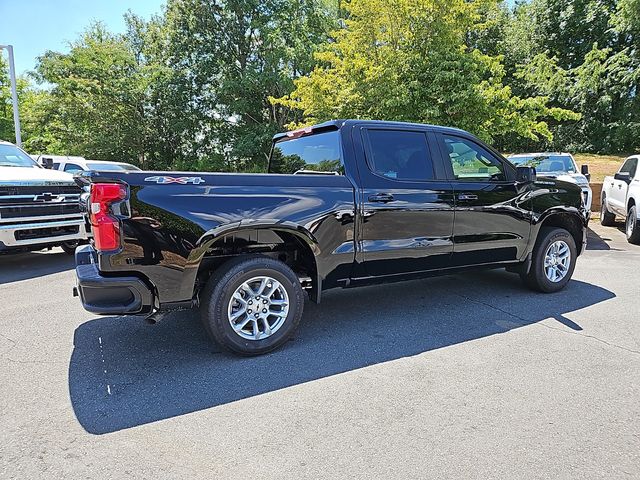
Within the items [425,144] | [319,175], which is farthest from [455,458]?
[425,144]

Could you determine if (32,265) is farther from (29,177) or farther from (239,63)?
(239,63)

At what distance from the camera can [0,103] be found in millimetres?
28469

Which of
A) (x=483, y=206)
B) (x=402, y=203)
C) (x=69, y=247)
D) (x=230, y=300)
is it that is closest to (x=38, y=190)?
(x=69, y=247)

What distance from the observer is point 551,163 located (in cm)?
1156

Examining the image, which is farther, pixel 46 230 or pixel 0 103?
pixel 0 103

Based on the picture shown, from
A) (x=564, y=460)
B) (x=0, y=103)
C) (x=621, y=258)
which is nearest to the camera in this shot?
(x=564, y=460)

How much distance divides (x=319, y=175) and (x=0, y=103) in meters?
33.0

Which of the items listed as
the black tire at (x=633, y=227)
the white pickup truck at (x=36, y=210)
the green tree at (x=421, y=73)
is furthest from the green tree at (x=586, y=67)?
the white pickup truck at (x=36, y=210)

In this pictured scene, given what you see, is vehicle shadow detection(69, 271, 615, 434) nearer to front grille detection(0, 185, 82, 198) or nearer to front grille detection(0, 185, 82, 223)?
front grille detection(0, 185, 82, 223)

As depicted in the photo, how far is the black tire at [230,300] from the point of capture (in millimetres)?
3502

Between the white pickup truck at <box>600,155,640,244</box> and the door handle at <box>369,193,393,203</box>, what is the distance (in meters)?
7.60

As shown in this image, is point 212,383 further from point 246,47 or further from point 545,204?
point 246,47

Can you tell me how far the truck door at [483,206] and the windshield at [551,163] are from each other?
701 cm

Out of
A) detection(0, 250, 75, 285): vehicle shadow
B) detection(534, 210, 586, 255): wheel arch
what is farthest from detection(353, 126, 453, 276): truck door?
detection(0, 250, 75, 285): vehicle shadow
